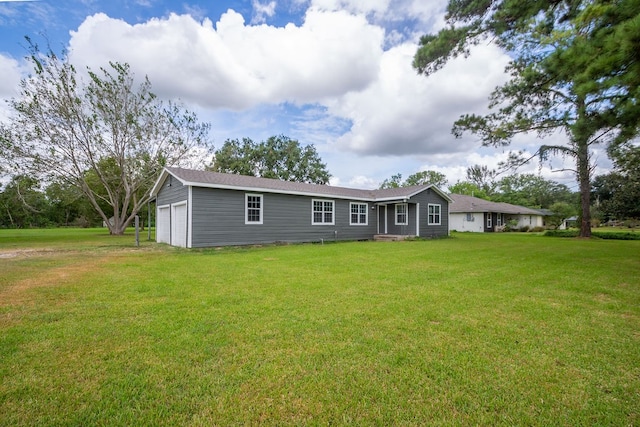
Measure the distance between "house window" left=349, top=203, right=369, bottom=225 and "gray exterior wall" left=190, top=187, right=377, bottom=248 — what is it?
0.32 m

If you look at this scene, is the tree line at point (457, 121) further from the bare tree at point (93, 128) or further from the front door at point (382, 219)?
the front door at point (382, 219)

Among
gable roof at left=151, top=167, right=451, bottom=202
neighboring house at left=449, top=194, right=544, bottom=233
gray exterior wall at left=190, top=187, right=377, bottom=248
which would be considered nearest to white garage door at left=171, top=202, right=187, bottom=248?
gray exterior wall at left=190, top=187, right=377, bottom=248

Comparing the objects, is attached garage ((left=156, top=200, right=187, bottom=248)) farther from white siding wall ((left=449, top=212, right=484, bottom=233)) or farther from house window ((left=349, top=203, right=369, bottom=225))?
white siding wall ((left=449, top=212, right=484, bottom=233))

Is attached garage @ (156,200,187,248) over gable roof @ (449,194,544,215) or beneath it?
beneath

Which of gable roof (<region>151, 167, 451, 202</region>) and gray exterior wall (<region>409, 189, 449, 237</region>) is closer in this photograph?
gable roof (<region>151, 167, 451, 202</region>)

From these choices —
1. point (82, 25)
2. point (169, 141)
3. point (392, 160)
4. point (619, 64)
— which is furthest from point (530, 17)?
point (169, 141)

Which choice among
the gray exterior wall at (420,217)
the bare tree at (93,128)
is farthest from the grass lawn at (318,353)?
the bare tree at (93,128)

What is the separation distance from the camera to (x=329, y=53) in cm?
1210

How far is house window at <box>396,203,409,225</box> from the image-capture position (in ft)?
58.6

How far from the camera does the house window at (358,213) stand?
56.8 feet

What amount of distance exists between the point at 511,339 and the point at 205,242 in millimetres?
11072

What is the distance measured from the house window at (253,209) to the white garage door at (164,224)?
4370mm

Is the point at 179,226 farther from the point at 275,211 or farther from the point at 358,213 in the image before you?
the point at 358,213

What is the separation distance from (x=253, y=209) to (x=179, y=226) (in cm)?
337
